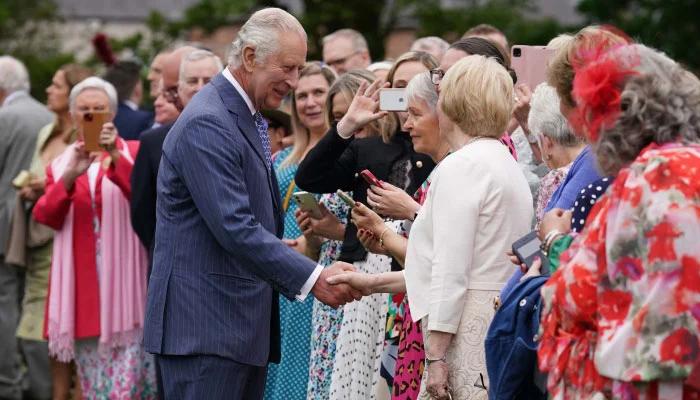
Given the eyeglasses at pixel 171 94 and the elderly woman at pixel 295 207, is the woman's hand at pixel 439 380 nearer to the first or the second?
the elderly woman at pixel 295 207

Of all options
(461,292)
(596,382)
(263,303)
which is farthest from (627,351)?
(263,303)

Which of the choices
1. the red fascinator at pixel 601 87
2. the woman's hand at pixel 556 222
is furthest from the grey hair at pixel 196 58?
the red fascinator at pixel 601 87

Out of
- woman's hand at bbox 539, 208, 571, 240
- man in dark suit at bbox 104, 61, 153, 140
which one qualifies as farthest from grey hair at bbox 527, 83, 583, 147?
man in dark suit at bbox 104, 61, 153, 140

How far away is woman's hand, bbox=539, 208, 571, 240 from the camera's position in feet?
13.4

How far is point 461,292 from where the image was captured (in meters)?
4.85

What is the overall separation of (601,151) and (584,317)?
47 cm

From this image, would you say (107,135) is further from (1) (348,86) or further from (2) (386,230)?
(2) (386,230)

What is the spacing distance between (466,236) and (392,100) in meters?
1.43

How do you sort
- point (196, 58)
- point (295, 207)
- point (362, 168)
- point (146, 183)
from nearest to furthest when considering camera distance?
point (362, 168) < point (295, 207) < point (146, 183) < point (196, 58)

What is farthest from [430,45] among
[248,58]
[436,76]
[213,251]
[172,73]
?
[213,251]

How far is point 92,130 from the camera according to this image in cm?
855

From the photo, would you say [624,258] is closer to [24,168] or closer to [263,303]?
[263,303]

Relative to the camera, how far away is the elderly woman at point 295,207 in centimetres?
733

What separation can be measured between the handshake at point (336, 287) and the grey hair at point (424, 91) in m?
0.86
